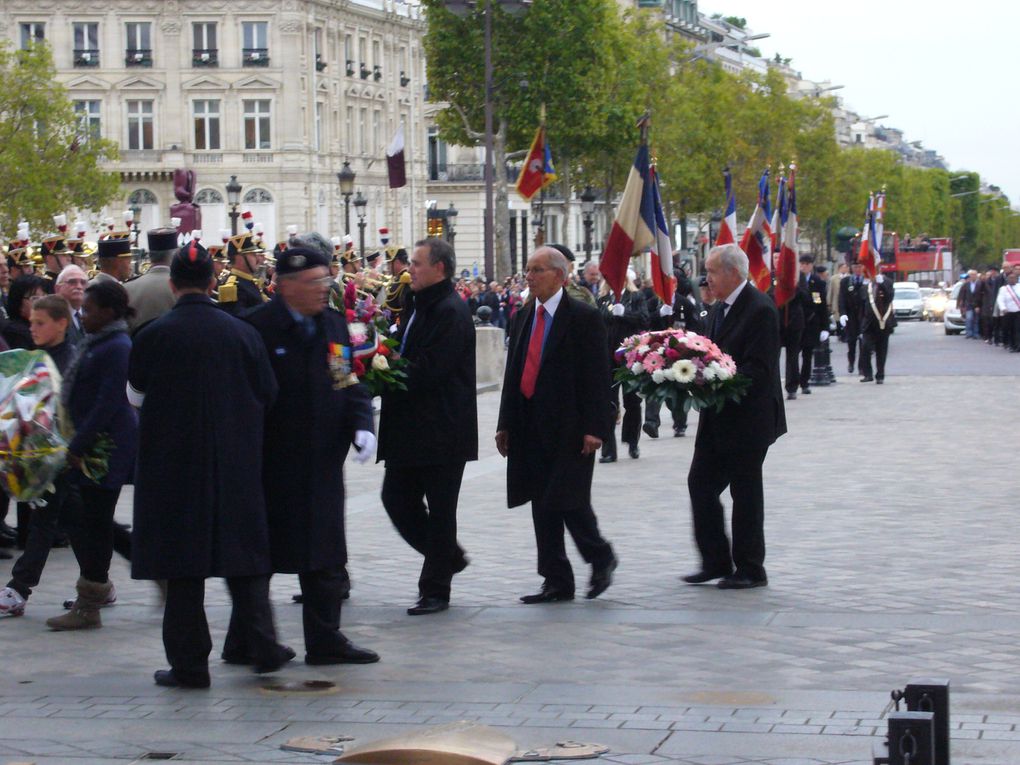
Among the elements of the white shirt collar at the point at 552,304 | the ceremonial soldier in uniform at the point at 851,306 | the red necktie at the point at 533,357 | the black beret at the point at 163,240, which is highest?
the black beret at the point at 163,240

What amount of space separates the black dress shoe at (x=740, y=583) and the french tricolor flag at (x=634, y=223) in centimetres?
443

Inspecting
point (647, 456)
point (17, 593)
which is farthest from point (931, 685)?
point (647, 456)

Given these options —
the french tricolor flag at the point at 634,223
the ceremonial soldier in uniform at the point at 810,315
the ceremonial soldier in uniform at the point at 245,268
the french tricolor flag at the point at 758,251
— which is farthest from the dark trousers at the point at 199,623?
the ceremonial soldier in uniform at the point at 810,315

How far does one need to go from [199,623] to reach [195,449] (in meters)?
0.72

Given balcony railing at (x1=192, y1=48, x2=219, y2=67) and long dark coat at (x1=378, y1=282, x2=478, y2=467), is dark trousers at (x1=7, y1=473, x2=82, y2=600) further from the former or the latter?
balcony railing at (x1=192, y1=48, x2=219, y2=67)

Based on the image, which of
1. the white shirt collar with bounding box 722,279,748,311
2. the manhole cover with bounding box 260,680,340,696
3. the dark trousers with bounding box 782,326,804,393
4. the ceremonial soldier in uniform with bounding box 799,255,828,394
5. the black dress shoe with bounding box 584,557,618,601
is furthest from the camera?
the ceremonial soldier in uniform with bounding box 799,255,828,394

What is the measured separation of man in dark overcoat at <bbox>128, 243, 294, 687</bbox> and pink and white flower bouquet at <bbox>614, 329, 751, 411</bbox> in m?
2.98

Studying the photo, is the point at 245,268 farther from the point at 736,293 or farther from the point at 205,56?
the point at 205,56

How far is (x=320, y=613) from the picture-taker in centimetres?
823

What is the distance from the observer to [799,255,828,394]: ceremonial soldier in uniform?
26.6 meters

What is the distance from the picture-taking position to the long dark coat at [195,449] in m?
7.77

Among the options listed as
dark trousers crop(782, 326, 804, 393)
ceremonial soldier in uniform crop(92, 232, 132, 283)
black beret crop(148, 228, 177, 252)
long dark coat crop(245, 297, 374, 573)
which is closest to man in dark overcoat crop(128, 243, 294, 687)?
long dark coat crop(245, 297, 374, 573)

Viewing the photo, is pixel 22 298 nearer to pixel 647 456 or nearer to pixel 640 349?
pixel 640 349

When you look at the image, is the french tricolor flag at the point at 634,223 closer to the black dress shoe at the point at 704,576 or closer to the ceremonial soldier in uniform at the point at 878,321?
the black dress shoe at the point at 704,576
